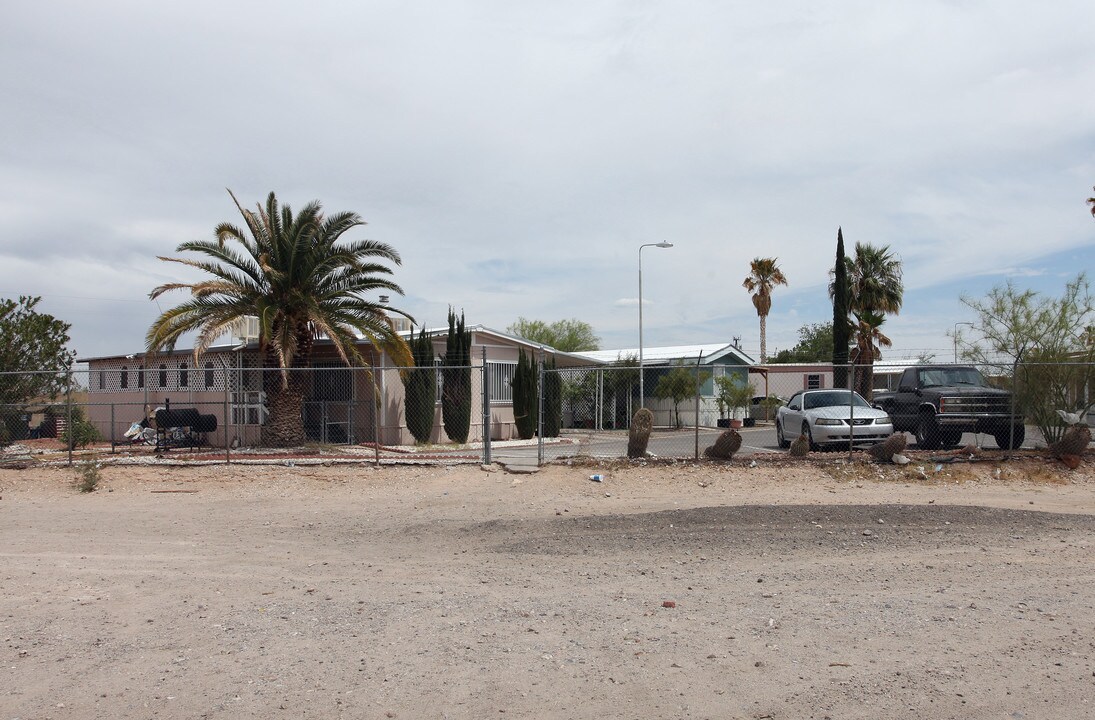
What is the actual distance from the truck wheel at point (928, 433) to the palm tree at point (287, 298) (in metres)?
10.7

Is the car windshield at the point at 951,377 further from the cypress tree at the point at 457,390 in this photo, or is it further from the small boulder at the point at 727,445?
the cypress tree at the point at 457,390

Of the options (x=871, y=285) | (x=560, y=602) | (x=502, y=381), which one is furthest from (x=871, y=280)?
(x=560, y=602)

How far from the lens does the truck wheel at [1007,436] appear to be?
48.0 feet

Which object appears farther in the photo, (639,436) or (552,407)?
(552,407)

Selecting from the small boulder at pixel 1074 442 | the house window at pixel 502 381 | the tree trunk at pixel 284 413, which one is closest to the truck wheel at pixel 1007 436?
the small boulder at pixel 1074 442

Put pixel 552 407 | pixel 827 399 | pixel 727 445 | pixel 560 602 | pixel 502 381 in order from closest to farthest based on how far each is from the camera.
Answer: pixel 560 602 < pixel 727 445 < pixel 827 399 < pixel 552 407 < pixel 502 381

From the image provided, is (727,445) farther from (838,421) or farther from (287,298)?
(287,298)

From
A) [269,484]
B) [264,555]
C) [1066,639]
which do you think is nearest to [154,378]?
[269,484]

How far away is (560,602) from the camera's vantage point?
6.89m

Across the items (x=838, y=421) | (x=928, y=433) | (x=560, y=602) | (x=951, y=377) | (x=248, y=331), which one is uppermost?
(x=248, y=331)

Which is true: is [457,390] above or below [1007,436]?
above

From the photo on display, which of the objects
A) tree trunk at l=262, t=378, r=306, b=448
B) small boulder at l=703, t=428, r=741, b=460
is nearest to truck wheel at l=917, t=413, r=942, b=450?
small boulder at l=703, t=428, r=741, b=460

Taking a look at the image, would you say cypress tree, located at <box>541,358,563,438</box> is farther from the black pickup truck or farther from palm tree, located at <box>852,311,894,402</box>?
palm tree, located at <box>852,311,894,402</box>

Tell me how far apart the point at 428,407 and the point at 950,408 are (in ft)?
38.7
